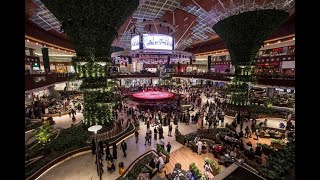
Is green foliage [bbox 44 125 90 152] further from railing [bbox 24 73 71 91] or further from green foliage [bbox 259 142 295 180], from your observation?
green foliage [bbox 259 142 295 180]

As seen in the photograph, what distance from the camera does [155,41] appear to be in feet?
60.0

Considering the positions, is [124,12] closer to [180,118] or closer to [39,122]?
[180,118]

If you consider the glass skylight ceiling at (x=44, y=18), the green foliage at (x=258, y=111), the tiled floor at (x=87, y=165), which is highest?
the glass skylight ceiling at (x=44, y=18)

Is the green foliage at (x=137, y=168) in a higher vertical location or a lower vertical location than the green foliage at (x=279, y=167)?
lower

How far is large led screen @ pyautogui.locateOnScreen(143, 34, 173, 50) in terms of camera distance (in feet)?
59.4

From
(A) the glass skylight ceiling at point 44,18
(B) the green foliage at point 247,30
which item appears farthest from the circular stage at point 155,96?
(A) the glass skylight ceiling at point 44,18

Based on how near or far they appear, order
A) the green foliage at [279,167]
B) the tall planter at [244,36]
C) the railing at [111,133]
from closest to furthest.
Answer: the green foliage at [279,167], the railing at [111,133], the tall planter at [244,36]

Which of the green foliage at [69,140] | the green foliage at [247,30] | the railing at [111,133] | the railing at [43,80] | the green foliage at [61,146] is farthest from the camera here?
the green foliage at [247,30]

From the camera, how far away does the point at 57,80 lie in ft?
72.3

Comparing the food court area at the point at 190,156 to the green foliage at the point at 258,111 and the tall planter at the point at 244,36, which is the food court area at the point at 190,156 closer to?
Result: the green foliage at the point at 258,111

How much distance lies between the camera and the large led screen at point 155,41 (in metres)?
18.1

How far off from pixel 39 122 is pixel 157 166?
12863mm
